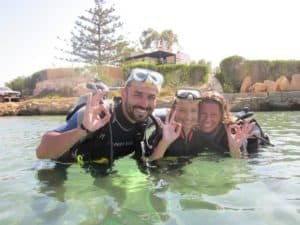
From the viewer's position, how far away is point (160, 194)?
3.22 metres

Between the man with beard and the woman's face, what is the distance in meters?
0.74

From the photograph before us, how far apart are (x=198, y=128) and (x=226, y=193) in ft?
4.92

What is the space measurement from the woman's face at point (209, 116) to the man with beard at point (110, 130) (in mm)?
743

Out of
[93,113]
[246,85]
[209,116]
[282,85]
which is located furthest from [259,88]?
[93,113]

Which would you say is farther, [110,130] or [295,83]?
[295,83]

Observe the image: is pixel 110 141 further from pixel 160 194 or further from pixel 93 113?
pixel 160 194

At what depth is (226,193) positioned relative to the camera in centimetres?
320

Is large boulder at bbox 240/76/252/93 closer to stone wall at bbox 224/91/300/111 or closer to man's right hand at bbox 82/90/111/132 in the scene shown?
stone wall at bbox 224/91/300/111

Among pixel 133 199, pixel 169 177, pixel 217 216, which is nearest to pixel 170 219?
pixel 217 216

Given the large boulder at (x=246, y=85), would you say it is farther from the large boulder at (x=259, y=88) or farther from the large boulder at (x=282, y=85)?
the large boulder at (x=282, y=85)

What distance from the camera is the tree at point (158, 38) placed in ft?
168

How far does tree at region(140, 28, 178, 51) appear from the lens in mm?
51094

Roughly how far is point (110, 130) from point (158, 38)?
166ft

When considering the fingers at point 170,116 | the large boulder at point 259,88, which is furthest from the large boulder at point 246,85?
the fingers at point 170,116
